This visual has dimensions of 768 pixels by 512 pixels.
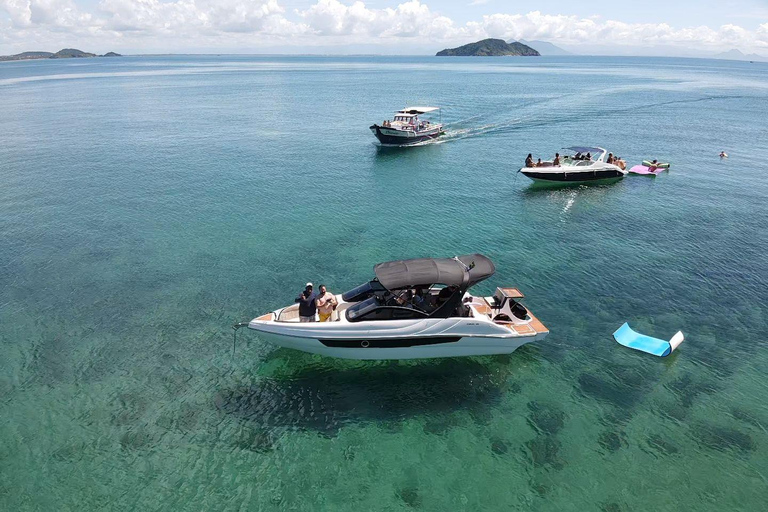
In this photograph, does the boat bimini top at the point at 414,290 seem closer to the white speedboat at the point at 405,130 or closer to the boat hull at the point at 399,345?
the boat hull at the point at 399,345

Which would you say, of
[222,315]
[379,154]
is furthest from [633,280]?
[379,154]

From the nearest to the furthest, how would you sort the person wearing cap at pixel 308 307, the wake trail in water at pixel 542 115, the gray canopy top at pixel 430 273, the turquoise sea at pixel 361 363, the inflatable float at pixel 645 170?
the turquoise sea at pixel 361 363, the gray canopy top at pixel 430 273, the person wearing cap at pixel 308 307, the inflatable float at pixel 645 170, the wake trail in water at pixel 542 115

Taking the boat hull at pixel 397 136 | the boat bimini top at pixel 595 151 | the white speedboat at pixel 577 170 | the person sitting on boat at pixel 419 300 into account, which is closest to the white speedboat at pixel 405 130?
the boat hull at pixel 397 136

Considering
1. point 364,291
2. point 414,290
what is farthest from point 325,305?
point 414,290

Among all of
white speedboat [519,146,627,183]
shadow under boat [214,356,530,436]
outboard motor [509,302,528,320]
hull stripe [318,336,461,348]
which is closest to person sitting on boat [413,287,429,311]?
hull stripe [318,336,461,348]

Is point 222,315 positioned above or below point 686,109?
below

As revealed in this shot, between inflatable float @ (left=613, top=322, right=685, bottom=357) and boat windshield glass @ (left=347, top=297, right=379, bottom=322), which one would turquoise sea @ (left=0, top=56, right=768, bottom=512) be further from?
boat windshield glass @ (left=347, top=297, right=379, bottom=322)

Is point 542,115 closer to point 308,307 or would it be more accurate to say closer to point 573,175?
point 573,175

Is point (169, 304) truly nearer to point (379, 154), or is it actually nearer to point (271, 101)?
point (379, 154)
